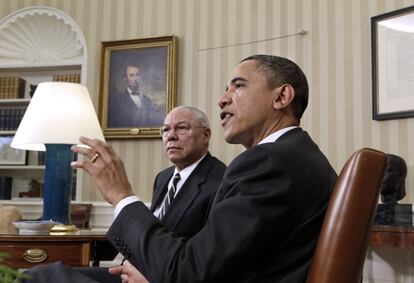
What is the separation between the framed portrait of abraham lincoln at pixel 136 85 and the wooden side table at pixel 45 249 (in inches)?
75.4

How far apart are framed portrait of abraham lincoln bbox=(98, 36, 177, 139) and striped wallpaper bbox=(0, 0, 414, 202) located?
88mm

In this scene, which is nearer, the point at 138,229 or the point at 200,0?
the point at 138,229

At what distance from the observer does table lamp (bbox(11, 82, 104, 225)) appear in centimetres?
270

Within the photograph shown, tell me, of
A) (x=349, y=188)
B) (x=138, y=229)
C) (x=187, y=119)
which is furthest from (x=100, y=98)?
(x=349, y=188)

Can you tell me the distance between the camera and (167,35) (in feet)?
14.4

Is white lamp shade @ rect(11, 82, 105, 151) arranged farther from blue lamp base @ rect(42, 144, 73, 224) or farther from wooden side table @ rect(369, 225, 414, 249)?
wooden side table @ rect(369, 225, 414, 249)

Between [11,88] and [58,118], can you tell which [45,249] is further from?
[11,88]

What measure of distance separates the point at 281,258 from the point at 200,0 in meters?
3.43

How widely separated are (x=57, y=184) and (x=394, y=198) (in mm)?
1994

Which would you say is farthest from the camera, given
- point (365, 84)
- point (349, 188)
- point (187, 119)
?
point (365, 84)

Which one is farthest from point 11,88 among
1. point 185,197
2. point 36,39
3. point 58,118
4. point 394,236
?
point 394,236

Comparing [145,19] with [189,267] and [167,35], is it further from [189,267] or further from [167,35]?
[189,267]

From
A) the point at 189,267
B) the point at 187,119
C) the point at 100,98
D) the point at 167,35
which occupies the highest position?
the point at 167,35

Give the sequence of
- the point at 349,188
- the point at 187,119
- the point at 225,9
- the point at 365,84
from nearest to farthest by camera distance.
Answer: the point at 349,188 → the point at 187,119 → the point at 365,84 → the point at 225,9
